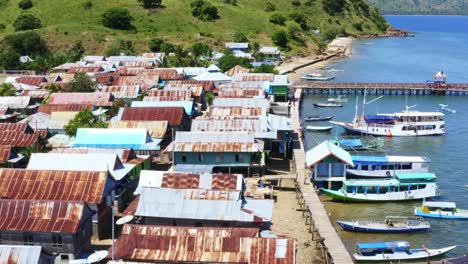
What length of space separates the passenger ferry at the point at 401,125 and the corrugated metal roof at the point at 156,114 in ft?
78.4

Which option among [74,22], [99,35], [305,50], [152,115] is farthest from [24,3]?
[152,115]

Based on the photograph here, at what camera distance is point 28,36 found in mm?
118062

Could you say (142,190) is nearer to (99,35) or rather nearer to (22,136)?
(22,136)

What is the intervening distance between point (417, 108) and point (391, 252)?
54.4 meters

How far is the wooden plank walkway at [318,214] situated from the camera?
118 ft

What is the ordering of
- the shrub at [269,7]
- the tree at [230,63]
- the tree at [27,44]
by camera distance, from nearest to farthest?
the tree at [230,63] → the tree at [27,44] → the shrub at [269,7]

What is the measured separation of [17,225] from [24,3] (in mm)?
127786

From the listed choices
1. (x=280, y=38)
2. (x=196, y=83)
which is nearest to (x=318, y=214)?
(x=196, y=83)

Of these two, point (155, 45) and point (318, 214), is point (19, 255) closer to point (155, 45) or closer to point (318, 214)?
point (318, 214)

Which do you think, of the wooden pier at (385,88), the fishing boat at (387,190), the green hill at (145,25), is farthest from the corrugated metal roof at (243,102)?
the green hill at (145,25)

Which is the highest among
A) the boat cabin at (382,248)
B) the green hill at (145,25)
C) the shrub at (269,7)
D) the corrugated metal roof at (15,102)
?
the shrub at (269,7)

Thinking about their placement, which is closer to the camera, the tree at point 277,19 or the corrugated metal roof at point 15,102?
the corrugated metal roof at point 15,102

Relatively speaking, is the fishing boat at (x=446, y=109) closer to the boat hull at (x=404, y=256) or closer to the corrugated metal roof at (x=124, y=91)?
the corrugated metal roof at (x=124, y=91)

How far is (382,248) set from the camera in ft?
126
